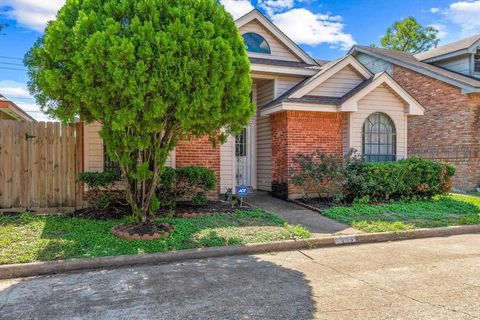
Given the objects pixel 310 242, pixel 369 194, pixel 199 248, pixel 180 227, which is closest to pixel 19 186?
pixel 180 227

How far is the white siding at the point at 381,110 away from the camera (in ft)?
37.6

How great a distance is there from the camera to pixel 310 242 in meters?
6.90

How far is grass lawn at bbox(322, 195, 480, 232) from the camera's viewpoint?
820 cm

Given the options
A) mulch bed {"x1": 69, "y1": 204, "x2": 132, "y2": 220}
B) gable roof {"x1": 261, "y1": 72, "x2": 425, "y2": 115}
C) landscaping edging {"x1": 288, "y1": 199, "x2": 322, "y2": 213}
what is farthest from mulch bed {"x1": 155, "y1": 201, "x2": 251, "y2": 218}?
gable roof {"x1": 261, "y1": 72, "x2": 425, "y2": 115}

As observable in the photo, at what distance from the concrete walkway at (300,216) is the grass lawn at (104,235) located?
456 millimetres

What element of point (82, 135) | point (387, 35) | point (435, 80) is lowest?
point (82, 135)

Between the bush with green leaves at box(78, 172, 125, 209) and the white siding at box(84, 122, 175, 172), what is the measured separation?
0.58m

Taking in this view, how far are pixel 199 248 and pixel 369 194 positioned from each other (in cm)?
610

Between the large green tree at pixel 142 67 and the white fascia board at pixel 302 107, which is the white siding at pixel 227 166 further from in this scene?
the large green tree at pixel 142 67

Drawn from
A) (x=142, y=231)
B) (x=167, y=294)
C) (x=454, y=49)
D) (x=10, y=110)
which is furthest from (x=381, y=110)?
(x=10, y=110)

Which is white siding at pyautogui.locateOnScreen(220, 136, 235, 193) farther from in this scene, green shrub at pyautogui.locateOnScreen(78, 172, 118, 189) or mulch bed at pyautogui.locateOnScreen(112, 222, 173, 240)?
mulch bed at pyautogui.locateOnScreen(112, 222, 173, 240)

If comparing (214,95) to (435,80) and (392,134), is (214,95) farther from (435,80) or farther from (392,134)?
(435,80)

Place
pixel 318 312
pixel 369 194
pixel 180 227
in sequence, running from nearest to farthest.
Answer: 1. pixel 318 312
2. pixel 180 227
3. pixel 369 194

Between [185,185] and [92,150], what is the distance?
94.7 inches
